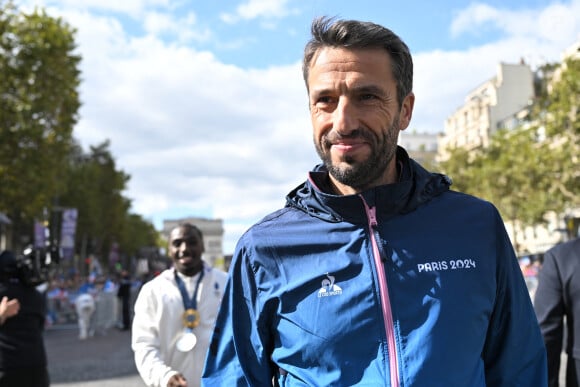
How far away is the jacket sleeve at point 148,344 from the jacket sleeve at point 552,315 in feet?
7.55

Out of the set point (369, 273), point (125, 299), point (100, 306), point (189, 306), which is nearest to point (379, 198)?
point (369, 273)

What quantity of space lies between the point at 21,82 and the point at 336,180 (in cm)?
2520

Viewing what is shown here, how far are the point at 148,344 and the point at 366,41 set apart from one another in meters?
3.35

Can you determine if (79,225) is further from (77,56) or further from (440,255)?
(440,255)

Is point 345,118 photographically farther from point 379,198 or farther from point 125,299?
point 125,299

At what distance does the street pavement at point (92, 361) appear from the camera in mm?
12359

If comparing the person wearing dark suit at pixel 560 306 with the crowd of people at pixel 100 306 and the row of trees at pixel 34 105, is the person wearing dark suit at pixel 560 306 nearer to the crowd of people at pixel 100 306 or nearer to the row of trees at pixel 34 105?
the crowd of people at pixel 100 306

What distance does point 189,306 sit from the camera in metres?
5.35

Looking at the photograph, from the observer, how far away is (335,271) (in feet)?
7.26

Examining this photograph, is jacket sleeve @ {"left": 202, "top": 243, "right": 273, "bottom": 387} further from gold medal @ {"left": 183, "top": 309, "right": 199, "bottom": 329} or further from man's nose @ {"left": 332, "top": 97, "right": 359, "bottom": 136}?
gold medal @ {"left": 183, "top": 309, "right": 199, "bottom": 329}

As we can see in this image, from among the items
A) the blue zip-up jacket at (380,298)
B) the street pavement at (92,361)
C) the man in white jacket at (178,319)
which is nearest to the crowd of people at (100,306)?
the street pavement at (92,361)

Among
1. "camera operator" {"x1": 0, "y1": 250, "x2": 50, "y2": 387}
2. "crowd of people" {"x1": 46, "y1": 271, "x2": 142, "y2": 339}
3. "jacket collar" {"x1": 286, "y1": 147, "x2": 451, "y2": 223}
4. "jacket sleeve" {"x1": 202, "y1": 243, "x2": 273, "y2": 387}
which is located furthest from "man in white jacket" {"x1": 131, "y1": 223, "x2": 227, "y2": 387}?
"crowd of people" {"x1": 46, "y1": 271, "x2": 142, "y2": 339}

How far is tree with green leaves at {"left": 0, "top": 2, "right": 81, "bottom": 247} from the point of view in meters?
25.0

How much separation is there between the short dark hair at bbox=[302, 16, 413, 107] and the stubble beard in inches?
5.8
